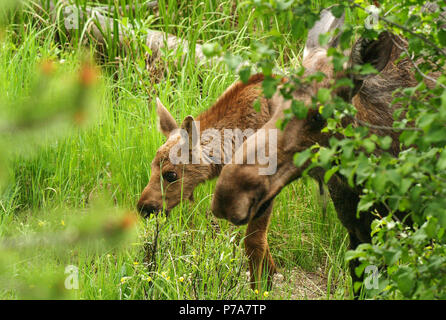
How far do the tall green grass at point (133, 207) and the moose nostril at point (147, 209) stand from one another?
0.53 feet

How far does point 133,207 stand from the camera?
16.9ft

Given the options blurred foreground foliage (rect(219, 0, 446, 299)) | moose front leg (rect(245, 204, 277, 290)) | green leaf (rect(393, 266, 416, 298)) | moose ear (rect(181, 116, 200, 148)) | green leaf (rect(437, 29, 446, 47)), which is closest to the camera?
blurred foreground foliage (rect(219, 0, 446, 299))

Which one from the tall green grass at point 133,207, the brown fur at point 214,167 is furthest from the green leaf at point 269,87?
the brown fur at point 214,167

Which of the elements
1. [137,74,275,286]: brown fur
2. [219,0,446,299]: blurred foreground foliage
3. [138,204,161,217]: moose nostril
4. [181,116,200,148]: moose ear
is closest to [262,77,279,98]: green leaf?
[219,0,446,299]: blurred foreground foliage

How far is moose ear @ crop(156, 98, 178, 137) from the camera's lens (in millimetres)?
5117

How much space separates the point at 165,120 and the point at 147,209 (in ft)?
2.41

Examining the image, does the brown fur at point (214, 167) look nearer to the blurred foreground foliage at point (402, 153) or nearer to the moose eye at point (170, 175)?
the moose eye at point (170, 175)

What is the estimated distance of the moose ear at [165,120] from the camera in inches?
201

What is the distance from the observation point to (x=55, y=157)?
5.35 m

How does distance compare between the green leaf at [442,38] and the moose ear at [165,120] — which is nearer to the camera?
the green leaf at [442,38]

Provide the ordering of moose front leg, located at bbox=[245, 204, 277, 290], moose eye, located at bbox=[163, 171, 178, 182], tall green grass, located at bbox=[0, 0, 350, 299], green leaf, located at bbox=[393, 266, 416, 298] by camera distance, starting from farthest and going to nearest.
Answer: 1. moose eye, located at bbox=[163, 171, 178, 182]
2. moose front leg, located at bbox=[245, 204, 277, 290]
3. tall green grass, located at bbox=[0, 0, 350, 299]
4. green leaf, located at bbox=[393, 266, 416, 298]

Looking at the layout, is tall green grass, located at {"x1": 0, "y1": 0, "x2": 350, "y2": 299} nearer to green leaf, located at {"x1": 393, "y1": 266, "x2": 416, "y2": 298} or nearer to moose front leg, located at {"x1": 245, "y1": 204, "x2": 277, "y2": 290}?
moose front leg, located at {"x1": 245, "y1": 204, "x2": 277, "y2": 290}

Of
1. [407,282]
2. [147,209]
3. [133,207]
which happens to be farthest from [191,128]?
[407,282]
